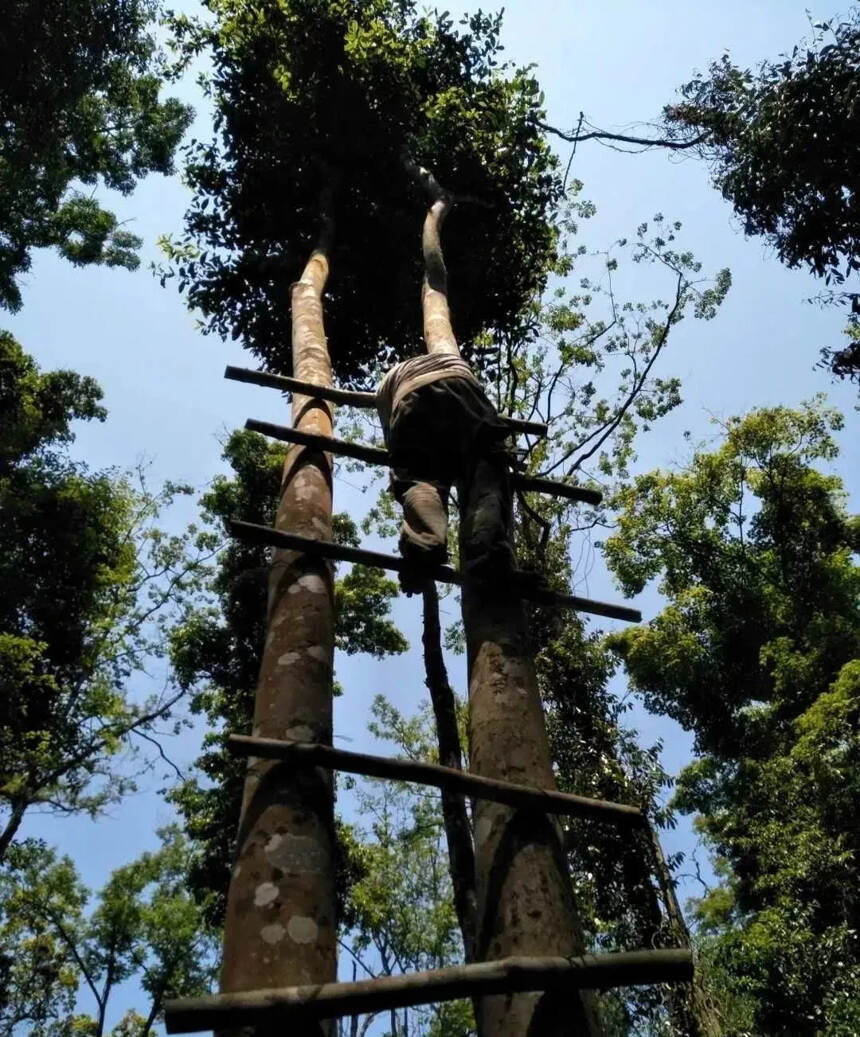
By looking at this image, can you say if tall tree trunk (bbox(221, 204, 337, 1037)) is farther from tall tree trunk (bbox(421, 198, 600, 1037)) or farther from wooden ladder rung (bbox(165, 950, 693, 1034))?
tall tree trunk (bbox(421, 198, 600, 1037))

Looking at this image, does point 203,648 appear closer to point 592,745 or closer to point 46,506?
point 46,506

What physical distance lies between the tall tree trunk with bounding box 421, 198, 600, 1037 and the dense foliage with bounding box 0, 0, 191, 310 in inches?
468

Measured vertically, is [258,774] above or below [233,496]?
below

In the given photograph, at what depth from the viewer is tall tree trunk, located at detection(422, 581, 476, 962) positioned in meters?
5.84

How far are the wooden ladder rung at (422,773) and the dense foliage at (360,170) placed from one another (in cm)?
772

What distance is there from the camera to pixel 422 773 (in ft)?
7.82

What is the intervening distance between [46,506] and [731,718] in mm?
14984

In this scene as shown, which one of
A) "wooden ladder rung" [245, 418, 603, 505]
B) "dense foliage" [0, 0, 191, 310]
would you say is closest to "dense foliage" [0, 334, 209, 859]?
"dense foliage" [0, 0, 191, 310]

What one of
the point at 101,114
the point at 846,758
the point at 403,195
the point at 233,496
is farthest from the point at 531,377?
the point at 101,114

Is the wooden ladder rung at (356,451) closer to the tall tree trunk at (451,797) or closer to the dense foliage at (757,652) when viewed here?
the tall tree trunk at (451,797)

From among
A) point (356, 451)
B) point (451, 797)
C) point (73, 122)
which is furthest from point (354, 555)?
point (73, 122)

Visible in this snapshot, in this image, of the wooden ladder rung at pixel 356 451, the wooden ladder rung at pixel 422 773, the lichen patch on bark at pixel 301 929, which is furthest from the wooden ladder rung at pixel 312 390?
the lichen patch on bark at pixel 301 929

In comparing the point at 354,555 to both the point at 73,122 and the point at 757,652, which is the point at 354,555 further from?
the point at 757,652

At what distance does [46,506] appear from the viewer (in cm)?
1374
